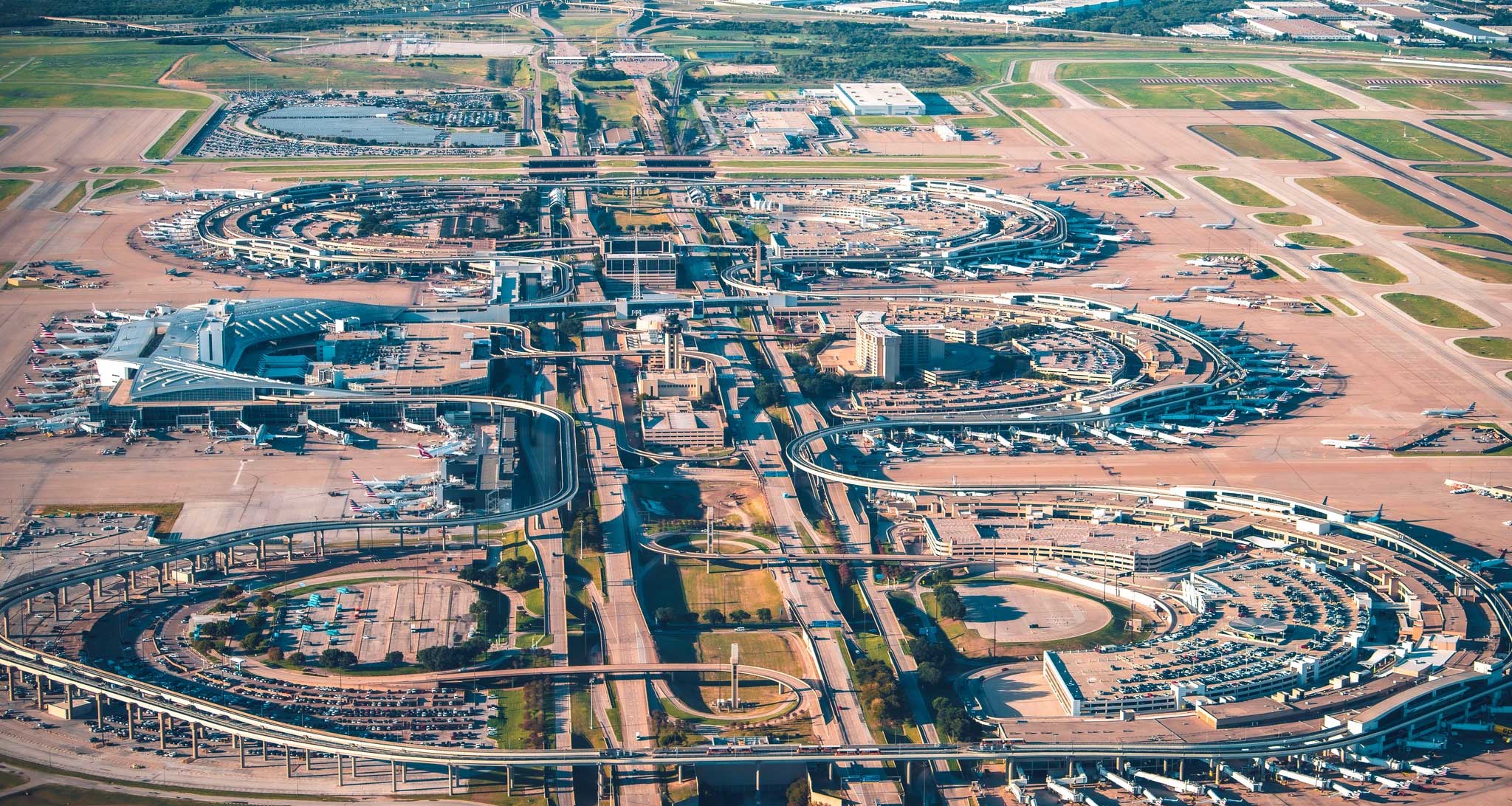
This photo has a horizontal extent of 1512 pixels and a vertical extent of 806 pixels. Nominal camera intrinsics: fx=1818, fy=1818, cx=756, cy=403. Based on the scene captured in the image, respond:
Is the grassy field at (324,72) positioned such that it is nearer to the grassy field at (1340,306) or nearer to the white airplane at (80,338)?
the white airplane at (80,338)

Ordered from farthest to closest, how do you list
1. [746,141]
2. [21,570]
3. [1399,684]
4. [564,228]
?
[746,141], [564,228], [21,570], [1399,684]

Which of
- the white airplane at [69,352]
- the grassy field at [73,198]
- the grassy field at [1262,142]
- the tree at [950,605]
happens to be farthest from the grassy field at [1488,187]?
the grassy field at [73,198]

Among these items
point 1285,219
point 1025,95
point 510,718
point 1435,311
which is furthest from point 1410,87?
point 510,718

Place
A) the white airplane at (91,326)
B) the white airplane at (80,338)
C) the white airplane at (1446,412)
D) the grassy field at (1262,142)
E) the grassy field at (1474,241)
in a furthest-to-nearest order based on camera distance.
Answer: the grassy field at (1262,142) < the grassy field at (1474,241) < the white airplane at (91,326) < the white airplane at (80,338) < the white airplane at (1446,412)

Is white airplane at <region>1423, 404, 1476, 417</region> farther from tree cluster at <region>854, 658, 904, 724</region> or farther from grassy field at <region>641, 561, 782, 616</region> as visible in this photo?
tree cluster at <region>854, 658, 904, 724</region>

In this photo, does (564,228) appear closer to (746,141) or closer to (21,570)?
(746,141)

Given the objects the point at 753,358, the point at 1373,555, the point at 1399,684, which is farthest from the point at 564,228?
the point at 1399,684

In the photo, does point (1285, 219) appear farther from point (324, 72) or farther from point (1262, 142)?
point (324, 72)

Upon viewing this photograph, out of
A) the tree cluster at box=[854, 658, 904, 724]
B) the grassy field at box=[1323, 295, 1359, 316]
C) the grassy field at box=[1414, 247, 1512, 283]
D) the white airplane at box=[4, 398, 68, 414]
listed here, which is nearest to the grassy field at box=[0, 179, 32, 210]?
the white airplane at box=[4, 398, 68, 414]
